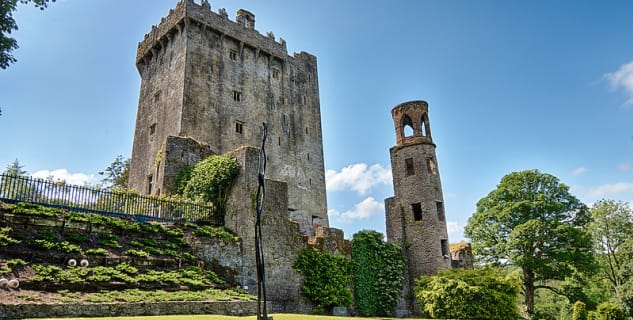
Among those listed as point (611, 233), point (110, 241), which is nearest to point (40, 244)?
point (110, 241)

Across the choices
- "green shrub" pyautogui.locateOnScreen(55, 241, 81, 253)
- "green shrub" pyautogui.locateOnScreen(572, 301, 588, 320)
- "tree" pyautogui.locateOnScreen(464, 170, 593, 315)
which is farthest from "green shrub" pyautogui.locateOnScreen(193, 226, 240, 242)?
"green shrub" pyautogui.locateOnScreen(572, 301, 588, 320)

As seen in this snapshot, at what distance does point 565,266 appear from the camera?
27312mm

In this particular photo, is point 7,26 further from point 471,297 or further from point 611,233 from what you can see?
point 611,233

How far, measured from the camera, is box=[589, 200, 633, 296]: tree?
34094 millimetres

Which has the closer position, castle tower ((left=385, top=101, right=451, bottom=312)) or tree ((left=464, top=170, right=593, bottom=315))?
castle tower ((left=385, top=101, right=451, bottom=312))

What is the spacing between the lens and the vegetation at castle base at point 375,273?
72.3 ft

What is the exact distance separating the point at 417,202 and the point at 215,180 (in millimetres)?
12584

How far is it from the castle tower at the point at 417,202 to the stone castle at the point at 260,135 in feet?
0.20

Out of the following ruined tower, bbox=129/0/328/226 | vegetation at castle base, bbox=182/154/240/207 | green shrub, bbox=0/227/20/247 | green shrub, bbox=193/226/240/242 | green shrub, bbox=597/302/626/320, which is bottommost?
green shrub, bbox=597/302/626/320

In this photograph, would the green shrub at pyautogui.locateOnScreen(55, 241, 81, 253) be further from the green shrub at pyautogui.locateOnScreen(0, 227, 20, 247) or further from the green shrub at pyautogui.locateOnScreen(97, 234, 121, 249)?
the green shrub at pyautogui.locateOnScreen(0, 227, 20, 247)

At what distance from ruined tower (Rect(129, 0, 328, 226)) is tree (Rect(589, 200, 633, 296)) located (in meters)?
21.8

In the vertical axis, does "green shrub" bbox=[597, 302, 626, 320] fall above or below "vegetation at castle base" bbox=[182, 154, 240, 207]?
below

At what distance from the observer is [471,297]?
64.8ft

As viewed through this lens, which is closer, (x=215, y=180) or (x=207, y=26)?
(x=215, y=180)
